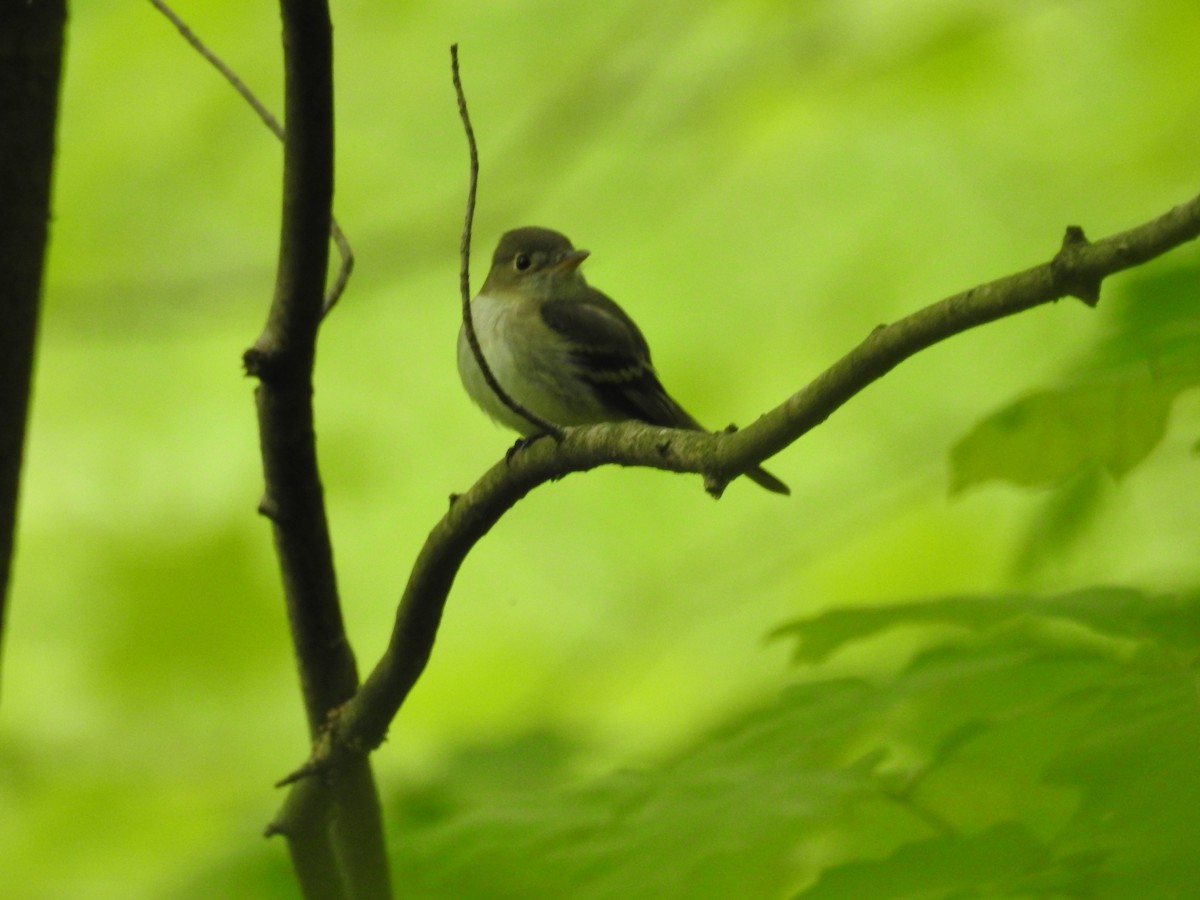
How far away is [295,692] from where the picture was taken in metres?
4.19

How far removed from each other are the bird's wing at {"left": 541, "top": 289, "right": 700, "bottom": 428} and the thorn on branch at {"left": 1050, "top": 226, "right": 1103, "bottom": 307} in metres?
1.89

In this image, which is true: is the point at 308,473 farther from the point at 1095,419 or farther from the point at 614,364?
the point at 614,364

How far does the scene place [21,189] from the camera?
1.73 meters

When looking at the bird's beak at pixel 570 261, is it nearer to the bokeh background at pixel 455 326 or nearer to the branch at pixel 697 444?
the bokeh background at pixel 455 326

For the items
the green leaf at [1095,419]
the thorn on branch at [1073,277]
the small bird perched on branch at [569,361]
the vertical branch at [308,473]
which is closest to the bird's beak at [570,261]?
the small bird perched on branch at [569,361]

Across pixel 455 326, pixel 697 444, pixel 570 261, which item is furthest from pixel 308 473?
pixel 455 326

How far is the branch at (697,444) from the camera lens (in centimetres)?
105

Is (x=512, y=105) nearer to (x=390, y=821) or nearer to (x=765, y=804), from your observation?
(x=390, y=821)

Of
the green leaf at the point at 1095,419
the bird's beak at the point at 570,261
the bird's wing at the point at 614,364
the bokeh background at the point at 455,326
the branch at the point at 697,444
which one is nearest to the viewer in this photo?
the branch at the point at 697,444

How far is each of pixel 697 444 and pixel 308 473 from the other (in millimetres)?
641

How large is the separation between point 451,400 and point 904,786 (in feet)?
10.4

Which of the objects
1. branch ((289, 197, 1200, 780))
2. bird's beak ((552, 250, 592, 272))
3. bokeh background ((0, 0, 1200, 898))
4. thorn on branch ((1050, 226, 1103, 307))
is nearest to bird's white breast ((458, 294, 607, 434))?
bird's beak ((552, 250, 592, 272))

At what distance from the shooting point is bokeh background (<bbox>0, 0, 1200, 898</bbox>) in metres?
3.82

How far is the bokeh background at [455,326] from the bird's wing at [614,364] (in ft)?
2.56
